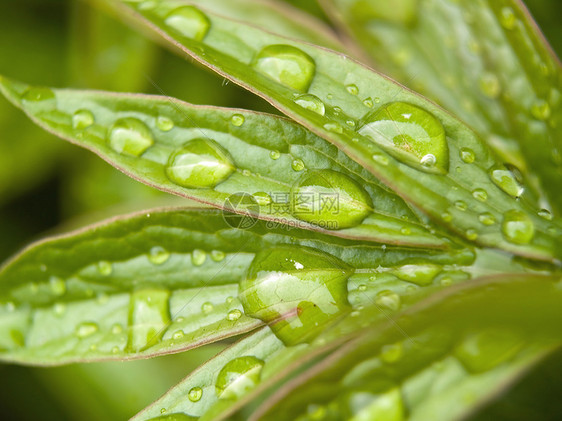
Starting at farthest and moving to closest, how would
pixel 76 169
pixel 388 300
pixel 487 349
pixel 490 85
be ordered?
pixel 76 169 → pixel 490 85 → pixel 388 300 → pixel 487 349

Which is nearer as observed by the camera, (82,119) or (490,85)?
(82,119)

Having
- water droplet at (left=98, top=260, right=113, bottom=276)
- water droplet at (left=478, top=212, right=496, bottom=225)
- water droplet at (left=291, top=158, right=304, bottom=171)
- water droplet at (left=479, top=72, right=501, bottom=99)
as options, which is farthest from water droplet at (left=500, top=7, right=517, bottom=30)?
water droplet at (left=98, top=260, right=113, bottom=276)

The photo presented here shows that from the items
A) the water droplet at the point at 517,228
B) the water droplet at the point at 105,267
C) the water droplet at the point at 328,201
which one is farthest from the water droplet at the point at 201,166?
the water droplet at the point at 517,228

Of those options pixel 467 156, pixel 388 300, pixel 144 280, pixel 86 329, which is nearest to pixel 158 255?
pixel 144 280

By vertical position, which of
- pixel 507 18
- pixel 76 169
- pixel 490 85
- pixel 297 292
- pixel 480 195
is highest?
pixel 507 18

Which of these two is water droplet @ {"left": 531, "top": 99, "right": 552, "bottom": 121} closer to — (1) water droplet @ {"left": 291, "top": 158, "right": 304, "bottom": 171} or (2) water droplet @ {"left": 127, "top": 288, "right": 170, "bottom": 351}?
(1) water droplet @ {"left": 291, "top": 158, "right": 304, "bottom": 171}

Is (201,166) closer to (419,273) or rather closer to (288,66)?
(288,66)

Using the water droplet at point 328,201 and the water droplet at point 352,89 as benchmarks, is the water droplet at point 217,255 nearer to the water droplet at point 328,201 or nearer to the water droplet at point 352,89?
the water droplet at point 328,201
